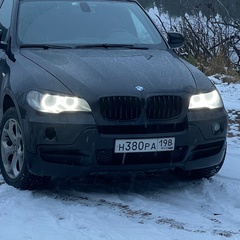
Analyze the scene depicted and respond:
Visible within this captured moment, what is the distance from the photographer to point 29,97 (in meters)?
5.20

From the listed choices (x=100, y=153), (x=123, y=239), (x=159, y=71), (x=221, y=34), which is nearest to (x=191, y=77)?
(x=159, y=71)

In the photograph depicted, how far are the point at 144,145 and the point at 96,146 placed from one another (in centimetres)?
37

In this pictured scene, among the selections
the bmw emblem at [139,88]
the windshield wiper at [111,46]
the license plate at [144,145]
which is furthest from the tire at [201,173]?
the windshield wiper at [111,46]

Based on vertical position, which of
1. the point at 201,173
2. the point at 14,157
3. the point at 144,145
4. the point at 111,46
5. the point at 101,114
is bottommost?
the point at 201,173

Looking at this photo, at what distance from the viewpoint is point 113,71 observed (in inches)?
213

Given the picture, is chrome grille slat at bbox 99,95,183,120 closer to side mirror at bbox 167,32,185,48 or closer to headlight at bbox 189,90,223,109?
headlight at bbox 189,90,223,109

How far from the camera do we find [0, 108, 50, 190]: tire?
5.32 m

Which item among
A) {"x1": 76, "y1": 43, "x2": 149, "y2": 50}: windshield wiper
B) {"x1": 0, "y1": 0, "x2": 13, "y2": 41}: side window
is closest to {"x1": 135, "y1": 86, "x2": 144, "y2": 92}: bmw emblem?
{"x1": 76, "y1": 43, "x2": 149, "y2": 50}: windshield wiper

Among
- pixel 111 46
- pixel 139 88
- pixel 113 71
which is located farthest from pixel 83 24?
pixel 139 88

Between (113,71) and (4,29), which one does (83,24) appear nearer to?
(4,29)

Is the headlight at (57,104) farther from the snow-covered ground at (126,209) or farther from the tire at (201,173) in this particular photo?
the tire at (201,173)

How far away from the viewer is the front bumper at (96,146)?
504 cm

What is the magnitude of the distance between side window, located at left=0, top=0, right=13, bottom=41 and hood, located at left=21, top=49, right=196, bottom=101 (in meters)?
0.63

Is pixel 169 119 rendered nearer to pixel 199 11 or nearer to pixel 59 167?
pixel 59 167
